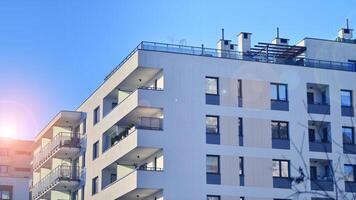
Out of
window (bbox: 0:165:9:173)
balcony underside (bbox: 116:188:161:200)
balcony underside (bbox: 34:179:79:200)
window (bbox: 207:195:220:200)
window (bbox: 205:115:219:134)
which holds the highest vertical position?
window (bbox: 0:165:9:173)

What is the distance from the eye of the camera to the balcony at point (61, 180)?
61.4 m

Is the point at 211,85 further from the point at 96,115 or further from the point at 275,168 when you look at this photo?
the point at 96,115

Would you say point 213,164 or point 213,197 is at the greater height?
point 213,164

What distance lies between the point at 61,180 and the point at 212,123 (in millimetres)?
16469

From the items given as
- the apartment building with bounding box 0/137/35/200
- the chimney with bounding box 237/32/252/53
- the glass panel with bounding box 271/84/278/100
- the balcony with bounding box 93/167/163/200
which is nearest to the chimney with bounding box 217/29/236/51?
the chimney with bounding box 237/32/252/53

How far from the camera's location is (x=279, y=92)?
5297 centimetres

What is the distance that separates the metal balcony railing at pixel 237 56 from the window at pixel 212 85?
1.63m

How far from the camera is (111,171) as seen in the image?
5628cm

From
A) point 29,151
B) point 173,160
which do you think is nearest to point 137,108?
point 173,160

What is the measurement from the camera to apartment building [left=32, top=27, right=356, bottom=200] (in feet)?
161

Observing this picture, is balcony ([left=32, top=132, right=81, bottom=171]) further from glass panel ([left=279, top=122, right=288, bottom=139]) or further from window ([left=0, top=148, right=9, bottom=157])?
window ([left=0, top=148, right=9, bottom=157])

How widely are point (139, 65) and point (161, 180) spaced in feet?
25.4

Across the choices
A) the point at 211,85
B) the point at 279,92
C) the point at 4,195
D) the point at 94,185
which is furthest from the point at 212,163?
the point at 4,195

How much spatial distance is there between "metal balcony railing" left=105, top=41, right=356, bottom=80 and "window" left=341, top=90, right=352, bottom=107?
175 cm
